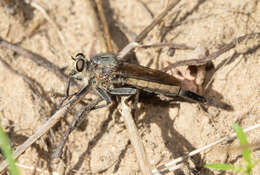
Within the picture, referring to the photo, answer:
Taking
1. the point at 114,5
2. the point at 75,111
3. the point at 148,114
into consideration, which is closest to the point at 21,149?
the point at 75,111

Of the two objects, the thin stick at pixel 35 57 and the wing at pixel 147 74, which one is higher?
the thin stick at pixel 35 57

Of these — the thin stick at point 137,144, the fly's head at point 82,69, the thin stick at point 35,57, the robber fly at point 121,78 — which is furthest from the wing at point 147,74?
the thin stick at point 35,57

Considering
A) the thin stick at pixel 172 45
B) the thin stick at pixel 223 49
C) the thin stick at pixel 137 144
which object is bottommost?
the thin stick at pixel 137 144

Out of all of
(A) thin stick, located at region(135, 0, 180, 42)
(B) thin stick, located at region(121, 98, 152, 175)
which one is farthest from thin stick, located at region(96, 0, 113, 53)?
(B) thin stick, located at region(121, 98, 152, 175)

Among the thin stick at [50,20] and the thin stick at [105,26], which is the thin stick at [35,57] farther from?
the thin stick at [105,26]

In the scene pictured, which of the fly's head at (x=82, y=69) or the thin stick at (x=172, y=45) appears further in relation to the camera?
the thin stick at (x=172, y=45)

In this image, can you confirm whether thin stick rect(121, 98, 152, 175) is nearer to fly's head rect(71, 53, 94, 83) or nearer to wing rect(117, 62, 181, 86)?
wing rect(117, 62, 181, 86)
